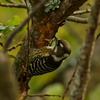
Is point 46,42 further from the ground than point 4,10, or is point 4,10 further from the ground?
point 46,42

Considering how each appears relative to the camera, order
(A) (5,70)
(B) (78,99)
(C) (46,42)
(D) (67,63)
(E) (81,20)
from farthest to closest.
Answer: (D) (67,63) < (E) (81,20) < (C) (46,42) < (B) (78,99) < (A) (5,70)

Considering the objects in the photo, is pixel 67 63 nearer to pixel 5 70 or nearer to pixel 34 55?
pixel 34 55

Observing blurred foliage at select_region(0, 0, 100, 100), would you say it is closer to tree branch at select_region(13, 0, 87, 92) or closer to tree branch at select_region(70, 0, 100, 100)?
tree branch at select_region(13, 0, 87, 92)

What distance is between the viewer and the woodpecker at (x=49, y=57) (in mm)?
3973

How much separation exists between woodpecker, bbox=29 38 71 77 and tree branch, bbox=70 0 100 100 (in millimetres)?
1685

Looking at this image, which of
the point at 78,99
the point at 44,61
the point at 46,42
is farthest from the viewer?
the point at 44,61

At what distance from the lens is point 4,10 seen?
26.3 feet

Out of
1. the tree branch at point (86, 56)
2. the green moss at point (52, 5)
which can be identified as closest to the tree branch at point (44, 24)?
the green moss at point (52, 5)

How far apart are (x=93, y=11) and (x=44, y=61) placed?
2.08 metres

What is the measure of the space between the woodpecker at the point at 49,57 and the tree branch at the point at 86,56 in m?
1.68

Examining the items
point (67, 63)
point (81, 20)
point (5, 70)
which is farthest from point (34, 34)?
point (67, 63)

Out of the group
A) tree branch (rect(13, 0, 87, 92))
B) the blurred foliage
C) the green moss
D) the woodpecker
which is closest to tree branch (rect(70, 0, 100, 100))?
tree branch (rect(13, 0, 87, 92))

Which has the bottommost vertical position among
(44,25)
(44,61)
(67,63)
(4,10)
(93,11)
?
(67,63)

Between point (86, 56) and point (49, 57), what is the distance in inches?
81.3
